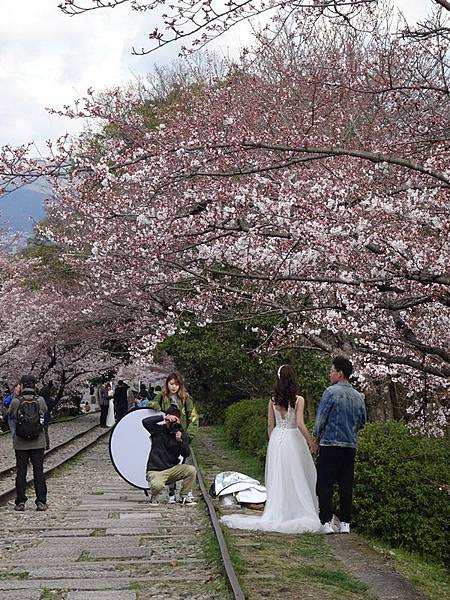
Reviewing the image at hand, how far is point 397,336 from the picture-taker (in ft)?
36.4

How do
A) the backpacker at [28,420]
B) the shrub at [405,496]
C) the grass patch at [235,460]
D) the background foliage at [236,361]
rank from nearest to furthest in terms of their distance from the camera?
the shrub at [405,496] < the backpacker at [28,420] < the grass patch at [235,460] < the background foliage at [236,361]

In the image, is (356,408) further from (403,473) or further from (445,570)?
(445,570)

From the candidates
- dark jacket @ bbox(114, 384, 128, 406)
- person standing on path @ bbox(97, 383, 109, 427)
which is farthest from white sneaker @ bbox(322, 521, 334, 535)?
person standing on path @ bbox(97, 383, 109, 427)

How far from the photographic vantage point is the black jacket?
39.0ft

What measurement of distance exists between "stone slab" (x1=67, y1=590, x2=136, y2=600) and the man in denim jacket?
9.99 feet

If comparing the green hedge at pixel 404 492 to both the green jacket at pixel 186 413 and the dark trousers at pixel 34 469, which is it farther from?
the dark trousers at pixel 34 469

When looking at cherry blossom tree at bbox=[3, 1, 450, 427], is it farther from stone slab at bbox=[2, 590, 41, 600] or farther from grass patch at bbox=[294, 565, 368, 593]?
stone slab at bbox=[2, 590, 41, 600]

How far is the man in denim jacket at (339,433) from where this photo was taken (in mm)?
8984

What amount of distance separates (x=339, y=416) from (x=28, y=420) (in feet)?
14.7

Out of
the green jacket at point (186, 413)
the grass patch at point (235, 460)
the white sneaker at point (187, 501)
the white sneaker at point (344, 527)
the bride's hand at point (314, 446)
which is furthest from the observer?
the grass patch at point (235, 460)

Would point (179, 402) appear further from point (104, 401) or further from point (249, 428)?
point (104, 401)

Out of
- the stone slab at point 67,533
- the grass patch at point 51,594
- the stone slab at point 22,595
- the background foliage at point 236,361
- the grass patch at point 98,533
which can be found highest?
the background foliage at point 236,361

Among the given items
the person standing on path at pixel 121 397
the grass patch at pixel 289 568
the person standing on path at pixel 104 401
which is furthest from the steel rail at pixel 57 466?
the grass patch at pixel 289 568

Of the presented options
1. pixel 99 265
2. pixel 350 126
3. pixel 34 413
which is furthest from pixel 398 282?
pixel 99 265
